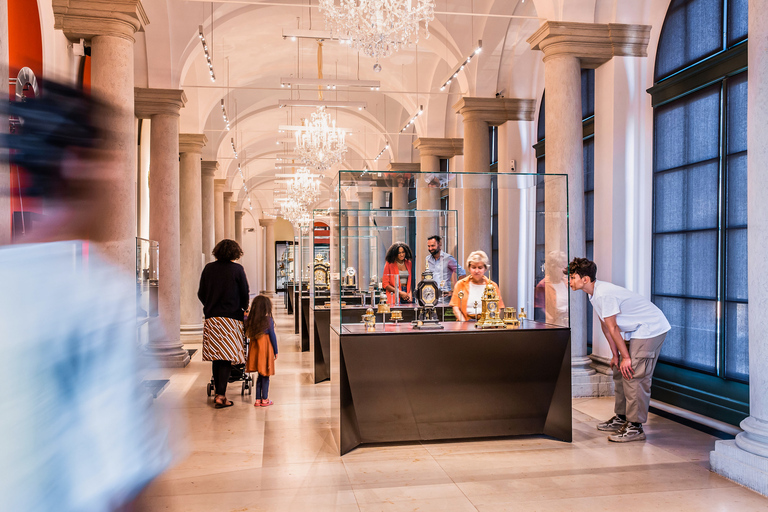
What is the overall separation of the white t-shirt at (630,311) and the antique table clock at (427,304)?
1466mm

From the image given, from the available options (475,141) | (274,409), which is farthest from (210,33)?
(274,409)

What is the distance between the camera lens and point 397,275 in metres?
7.30

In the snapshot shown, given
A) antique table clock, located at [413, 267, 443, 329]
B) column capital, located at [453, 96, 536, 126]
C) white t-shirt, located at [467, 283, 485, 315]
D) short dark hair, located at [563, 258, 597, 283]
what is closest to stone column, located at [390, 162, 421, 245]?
antique table clock, located at [413, 267, 443, 329]

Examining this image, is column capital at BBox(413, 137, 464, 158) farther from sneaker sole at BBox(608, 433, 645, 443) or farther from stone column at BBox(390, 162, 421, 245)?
sneaker sole at BBox(608, 433, 645, 443)

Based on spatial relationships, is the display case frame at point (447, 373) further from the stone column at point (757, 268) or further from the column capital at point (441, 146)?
the column capital at point (441, 146)

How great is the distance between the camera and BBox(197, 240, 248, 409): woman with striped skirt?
7234mm

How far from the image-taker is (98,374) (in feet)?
3.91

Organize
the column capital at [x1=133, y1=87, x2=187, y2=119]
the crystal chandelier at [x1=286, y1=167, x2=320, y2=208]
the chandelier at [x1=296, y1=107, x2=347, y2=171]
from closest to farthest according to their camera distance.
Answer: the column capital at [x1=133, y1=87, x2=187, y2=119], the chandelier at [x1=296, y1=107, x2=347, y2=171], the crystal chandelier at [x1=286, y1=167, x2=320, y2=208]

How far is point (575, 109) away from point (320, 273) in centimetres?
499

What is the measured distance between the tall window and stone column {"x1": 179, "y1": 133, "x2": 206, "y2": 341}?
31.5ft

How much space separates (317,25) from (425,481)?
12505 mm

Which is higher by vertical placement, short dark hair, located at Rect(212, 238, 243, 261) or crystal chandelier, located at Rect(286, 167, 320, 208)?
crystal chandelier, located at Rect(286, 167, 320, 208)

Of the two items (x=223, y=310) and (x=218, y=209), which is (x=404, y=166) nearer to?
(x=218, y=209)

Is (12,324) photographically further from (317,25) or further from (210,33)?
(317,25)
